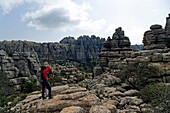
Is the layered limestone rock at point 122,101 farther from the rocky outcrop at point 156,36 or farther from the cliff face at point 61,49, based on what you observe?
the cliff face at point 61,49

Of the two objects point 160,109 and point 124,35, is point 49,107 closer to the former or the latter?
point 160,109

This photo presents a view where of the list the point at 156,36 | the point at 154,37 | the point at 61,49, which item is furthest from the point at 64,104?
the point at 61,49

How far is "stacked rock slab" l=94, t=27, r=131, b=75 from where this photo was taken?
51188 mm

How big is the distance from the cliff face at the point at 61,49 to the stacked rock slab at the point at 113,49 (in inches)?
2687

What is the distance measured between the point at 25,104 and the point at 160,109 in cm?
800

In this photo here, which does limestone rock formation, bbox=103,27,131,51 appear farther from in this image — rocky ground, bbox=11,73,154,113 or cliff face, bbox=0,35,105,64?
cliff face, bbox=0,35,105,64

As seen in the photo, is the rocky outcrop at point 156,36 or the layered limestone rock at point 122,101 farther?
the rocky outcrop at point 156,36

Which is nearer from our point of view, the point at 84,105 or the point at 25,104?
the point at 84,105

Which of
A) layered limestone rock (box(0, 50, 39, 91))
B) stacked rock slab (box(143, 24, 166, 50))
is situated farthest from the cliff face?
stacked rock slab (box(143, 24, 166, 50))

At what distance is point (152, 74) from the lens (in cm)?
2419

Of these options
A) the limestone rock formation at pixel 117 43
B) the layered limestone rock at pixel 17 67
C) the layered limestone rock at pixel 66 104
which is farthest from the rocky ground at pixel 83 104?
the limestone rock formation at pixel 117 43

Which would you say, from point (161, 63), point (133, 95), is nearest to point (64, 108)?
point (133, 95)

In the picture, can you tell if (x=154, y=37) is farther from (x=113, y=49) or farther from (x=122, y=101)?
(x=122, y=101)

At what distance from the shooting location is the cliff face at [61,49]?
12326 centimetres
